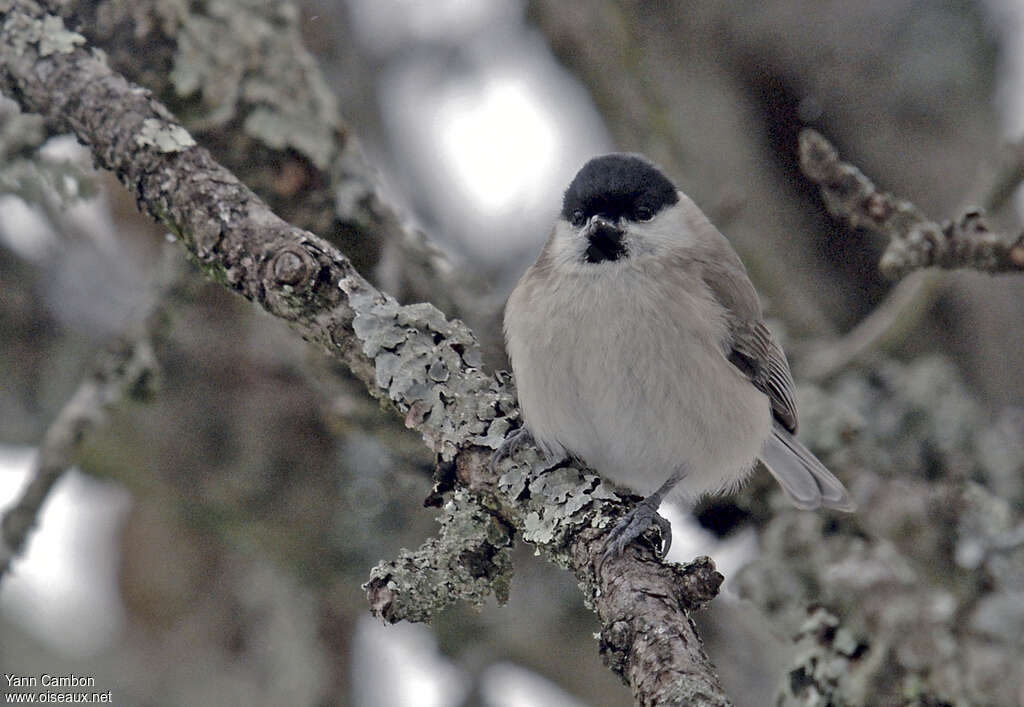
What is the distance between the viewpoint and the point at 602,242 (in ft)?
10.2

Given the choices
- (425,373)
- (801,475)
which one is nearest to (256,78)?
(425,373)

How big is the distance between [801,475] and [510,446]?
1.47 meters

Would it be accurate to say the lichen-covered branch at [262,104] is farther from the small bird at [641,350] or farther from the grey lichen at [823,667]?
the grey lichen at [823,667]

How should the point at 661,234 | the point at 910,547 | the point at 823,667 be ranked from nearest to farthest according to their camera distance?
the point at 823,667 → the point at 661,234 → the point at 910,547

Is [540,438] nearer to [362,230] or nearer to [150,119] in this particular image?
[362,230]

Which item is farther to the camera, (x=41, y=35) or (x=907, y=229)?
(x=907, y=229)

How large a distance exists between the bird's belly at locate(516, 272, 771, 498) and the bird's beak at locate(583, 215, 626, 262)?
8.8 inches

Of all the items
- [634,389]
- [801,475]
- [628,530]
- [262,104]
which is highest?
[262,104]

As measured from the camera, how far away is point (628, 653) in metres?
1.72

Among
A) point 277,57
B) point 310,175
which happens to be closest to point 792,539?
point 310,175

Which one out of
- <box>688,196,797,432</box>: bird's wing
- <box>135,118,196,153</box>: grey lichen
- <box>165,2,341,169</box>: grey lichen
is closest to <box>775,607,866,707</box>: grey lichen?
<box>688,196,797,432</box>: bird's wing

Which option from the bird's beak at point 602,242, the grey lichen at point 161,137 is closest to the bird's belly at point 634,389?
the bird's beak at point 602,242

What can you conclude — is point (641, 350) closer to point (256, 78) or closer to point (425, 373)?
point (425, 373)

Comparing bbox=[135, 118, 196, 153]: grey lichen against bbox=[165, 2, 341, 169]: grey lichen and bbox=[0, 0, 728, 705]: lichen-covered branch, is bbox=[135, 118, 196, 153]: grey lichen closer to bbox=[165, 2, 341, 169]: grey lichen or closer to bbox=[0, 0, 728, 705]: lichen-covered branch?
bbox=[0, 0, 728, 705]: lichen-covered branch
